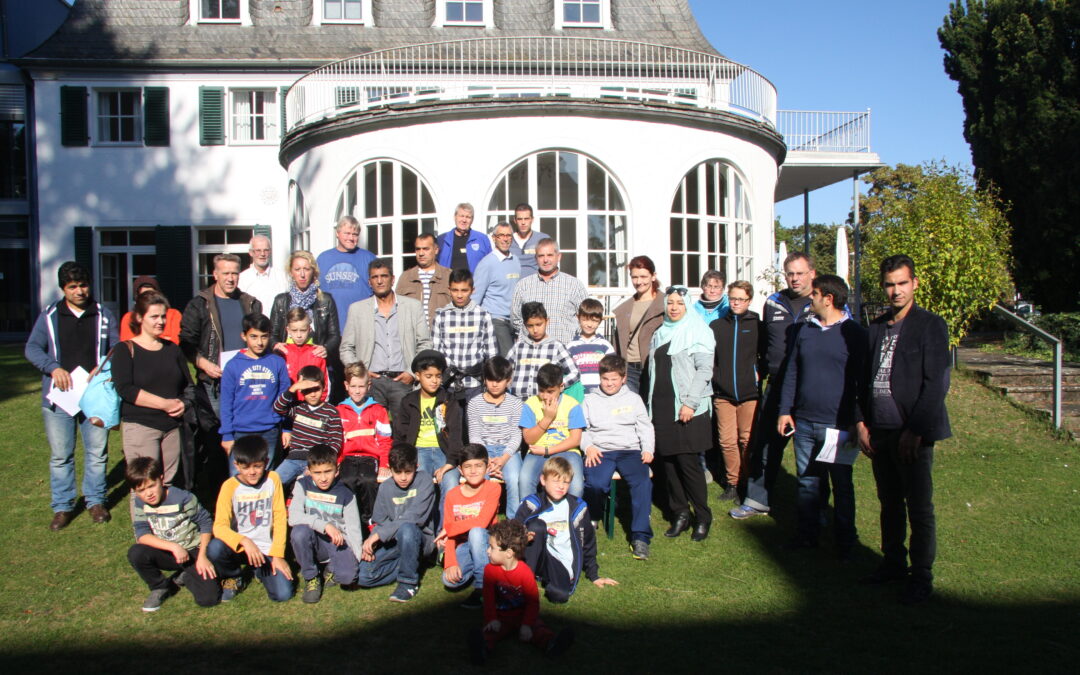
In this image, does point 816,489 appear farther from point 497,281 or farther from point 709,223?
point 709,223

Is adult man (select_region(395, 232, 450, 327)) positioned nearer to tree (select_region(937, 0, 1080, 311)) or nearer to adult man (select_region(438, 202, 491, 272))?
adult man (select_region(438, 202, 491, 272))

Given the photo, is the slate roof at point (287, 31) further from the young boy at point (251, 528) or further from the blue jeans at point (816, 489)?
the young boy at point (251, 528)

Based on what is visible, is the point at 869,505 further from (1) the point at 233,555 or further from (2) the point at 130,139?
(2) the point at 130,139

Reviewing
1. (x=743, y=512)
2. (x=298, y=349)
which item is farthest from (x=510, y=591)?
(x=298, y=349)

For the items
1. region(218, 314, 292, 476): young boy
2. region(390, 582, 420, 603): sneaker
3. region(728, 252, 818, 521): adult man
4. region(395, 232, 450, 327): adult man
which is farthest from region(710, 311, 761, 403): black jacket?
region(218, 314, 292, 476): young boy

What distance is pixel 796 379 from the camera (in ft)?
18.5

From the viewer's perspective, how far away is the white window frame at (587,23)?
63.7 feet

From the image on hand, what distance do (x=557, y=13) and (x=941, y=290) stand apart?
11333 mm

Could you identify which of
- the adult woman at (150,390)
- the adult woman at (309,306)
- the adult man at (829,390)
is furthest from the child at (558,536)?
the adult woman at (150,390)

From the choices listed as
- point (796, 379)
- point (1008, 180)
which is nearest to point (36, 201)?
point (796, 379)

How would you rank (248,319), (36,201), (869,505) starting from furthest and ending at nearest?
(36,201), (869,505), (248,319)

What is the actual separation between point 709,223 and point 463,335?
7045 millimetres

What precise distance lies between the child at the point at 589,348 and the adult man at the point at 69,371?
353 centimetres

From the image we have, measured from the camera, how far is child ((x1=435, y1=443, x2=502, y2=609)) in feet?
16.2
